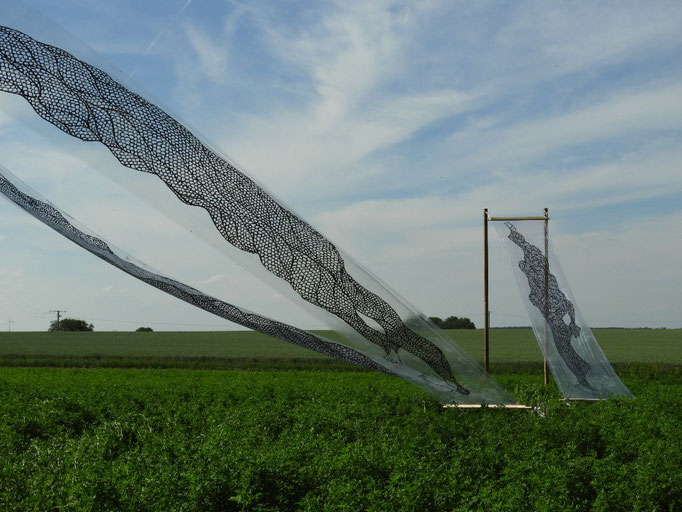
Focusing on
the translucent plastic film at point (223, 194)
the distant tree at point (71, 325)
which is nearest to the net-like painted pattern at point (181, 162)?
the translucent plastic film at point (223, 194)

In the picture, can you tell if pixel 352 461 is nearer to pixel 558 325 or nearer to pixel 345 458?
pixel 345 458

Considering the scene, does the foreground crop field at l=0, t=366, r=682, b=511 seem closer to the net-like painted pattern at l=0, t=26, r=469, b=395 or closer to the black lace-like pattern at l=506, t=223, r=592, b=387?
the net-like painted pattern at l=0, t=26, r=469, b=395

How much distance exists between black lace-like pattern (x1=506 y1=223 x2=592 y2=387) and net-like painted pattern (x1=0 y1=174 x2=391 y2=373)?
203 inches

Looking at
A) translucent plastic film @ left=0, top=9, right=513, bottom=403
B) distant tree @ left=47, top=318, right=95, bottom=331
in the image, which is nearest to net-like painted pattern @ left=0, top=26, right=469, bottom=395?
translucent plastic film @ left=0, top=9, right=513, bottom=403

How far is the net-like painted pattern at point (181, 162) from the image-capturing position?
4.84 m

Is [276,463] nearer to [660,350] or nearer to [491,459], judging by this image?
[491,459]

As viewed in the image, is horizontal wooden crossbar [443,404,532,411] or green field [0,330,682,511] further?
horizontal wooden crossbar [443,404,532,411]

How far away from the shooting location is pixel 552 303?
977 cm

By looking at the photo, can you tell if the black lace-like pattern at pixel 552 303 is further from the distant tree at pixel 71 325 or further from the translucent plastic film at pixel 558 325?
the distant tree at pixel 71 325

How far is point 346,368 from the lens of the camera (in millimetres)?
23969

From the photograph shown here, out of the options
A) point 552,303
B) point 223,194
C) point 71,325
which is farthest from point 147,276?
point 71,325

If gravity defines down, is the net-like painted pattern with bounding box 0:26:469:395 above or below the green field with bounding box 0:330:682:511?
above

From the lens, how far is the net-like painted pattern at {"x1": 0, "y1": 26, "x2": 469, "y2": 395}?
191 inches

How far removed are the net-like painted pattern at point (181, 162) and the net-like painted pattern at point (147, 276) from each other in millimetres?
386
